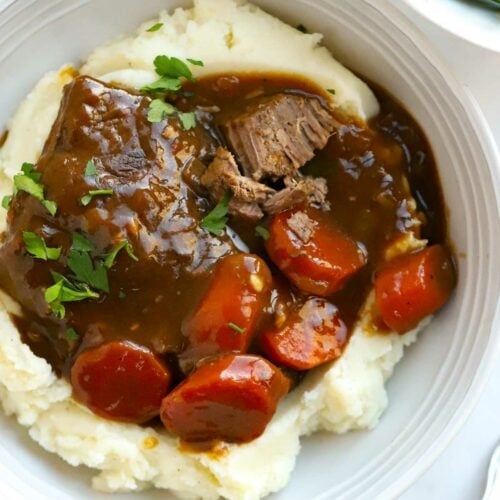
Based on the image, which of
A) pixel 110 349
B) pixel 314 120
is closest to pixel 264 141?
pixel 314 120

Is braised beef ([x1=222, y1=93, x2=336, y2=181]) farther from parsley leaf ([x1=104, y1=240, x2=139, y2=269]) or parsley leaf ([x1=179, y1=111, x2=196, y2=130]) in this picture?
parsley leaf ([x1=104, y1=240, x2=139, y2=269])

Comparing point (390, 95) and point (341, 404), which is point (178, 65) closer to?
point (390, 95)

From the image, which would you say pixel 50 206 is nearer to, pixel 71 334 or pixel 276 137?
pixel 71 334

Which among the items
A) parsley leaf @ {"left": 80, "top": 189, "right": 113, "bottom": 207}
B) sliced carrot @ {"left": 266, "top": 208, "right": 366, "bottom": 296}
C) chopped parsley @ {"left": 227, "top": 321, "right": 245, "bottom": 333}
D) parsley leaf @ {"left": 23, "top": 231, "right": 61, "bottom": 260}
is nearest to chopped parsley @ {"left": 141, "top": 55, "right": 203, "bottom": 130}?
parsley leaf @ {"left": 80, "top": 189, "right": 113, "bottom": 207}

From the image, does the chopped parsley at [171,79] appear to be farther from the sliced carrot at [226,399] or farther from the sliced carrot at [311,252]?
the sliced carrot at [226,399]

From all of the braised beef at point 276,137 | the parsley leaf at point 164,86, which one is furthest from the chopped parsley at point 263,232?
the parsley leaf at point 164,86

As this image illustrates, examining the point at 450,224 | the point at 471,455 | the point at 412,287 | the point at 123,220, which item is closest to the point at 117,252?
the point at 123,220
